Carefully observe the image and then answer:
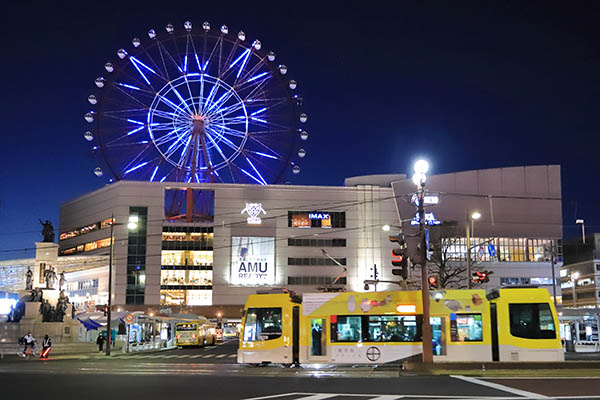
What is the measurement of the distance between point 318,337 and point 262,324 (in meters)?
2.44

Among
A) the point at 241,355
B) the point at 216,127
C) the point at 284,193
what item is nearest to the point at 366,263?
the point at 284,193

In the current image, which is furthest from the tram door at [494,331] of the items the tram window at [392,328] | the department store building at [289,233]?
the department store building at [289,233]

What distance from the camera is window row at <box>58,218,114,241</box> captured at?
10195cm

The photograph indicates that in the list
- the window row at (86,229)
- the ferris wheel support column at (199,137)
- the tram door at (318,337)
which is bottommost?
the tram door at (318,337)

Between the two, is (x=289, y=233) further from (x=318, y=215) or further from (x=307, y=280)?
(x=307, y=280)

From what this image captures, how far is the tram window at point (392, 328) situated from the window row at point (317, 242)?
235 ft

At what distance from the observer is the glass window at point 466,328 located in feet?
83.8

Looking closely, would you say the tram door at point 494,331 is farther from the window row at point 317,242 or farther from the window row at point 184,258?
the window row at point 184,258

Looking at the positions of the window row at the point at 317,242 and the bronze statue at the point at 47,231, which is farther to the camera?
the window row at the point at 317,242

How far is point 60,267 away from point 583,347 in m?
82.0

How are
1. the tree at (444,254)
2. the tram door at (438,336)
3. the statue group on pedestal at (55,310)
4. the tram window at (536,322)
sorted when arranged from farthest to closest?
1. the tree at (444,254)
2. the statue group on pedestal at (55,310)
3. the tram door at (438,336)
4. the tram window at (536,322)

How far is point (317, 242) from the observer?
9856 centimetres

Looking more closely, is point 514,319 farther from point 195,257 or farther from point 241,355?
point 195,257

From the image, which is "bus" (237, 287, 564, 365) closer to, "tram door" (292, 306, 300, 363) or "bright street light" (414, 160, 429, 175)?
"tram door" (292, 306, 300, 363)
